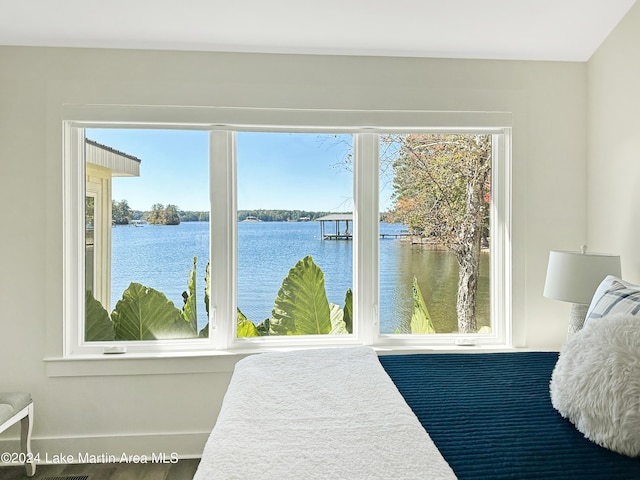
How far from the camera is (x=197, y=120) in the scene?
2705mm

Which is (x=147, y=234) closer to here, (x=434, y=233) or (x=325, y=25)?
(x=325, y=25)

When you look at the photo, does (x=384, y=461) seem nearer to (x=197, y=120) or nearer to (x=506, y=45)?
(x=197, y=120)

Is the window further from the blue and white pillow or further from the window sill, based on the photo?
the blue and white pillow

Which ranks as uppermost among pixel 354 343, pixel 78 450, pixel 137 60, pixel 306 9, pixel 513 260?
pixel 306 9

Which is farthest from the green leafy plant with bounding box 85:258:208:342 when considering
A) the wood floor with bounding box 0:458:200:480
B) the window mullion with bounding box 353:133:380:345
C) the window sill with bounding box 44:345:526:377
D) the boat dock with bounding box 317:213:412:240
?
the window mullion with bounding box 353:133:380:345

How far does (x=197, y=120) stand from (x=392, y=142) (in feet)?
3.88

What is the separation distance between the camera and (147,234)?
2.83m

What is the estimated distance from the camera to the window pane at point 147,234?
2.80 metres

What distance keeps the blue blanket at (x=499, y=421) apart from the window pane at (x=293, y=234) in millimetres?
917

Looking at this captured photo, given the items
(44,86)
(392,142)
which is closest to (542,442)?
(392,142)

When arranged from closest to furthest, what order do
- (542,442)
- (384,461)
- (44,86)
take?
(384,461) → (542,442) → (44,86)

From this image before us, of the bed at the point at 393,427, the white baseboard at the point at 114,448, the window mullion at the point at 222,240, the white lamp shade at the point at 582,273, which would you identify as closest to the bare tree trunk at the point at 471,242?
the white lamp shade at the point at 582,273

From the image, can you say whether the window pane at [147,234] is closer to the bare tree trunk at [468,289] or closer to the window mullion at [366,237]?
the window mullion at [366,237]

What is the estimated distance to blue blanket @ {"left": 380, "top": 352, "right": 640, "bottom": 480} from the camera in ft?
3.76
